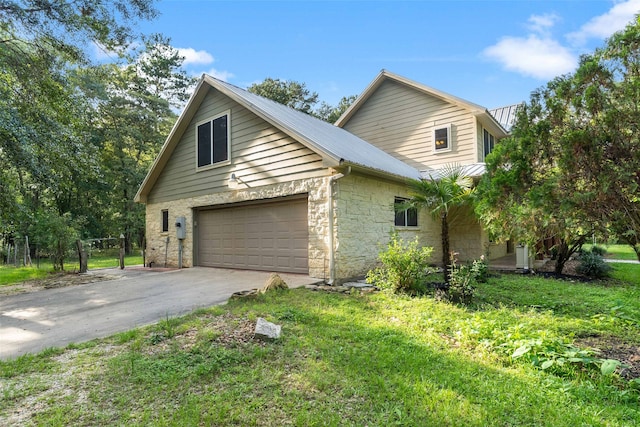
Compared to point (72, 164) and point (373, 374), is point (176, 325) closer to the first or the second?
point (373, 374)

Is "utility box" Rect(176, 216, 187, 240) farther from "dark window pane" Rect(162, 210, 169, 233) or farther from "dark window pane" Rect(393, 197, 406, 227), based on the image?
"dark window pane" Rect(393, 197, 406, 227)

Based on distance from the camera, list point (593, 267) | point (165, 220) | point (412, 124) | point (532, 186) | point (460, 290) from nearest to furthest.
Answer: point (532, 186) < point (460, 290) < point (593, 267) < point (165, 220) < point (412, 124)

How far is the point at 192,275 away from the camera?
→ 9.33 m

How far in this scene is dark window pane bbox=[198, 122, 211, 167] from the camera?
10617 mm

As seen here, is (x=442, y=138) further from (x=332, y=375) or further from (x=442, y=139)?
(x=332, y=375)

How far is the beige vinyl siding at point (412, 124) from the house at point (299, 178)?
0.13ft

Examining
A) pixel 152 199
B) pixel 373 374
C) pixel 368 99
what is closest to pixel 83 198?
pixel 152 199

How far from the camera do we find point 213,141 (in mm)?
10445

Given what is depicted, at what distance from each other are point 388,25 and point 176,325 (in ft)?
31.1

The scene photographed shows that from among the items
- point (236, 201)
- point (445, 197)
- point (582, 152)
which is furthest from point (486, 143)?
point (582, 152)

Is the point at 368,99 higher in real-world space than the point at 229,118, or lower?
higher

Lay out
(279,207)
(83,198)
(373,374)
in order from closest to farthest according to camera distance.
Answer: (373,374), (279,207), (83,198)

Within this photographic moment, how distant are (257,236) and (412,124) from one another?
796 cm

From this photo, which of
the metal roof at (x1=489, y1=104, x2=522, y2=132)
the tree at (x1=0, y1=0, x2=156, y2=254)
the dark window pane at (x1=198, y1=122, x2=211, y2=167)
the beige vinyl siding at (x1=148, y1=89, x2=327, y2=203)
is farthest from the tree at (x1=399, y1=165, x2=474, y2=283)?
the metal roof at (x1=489, y1=104, x2=522, y2=132)
